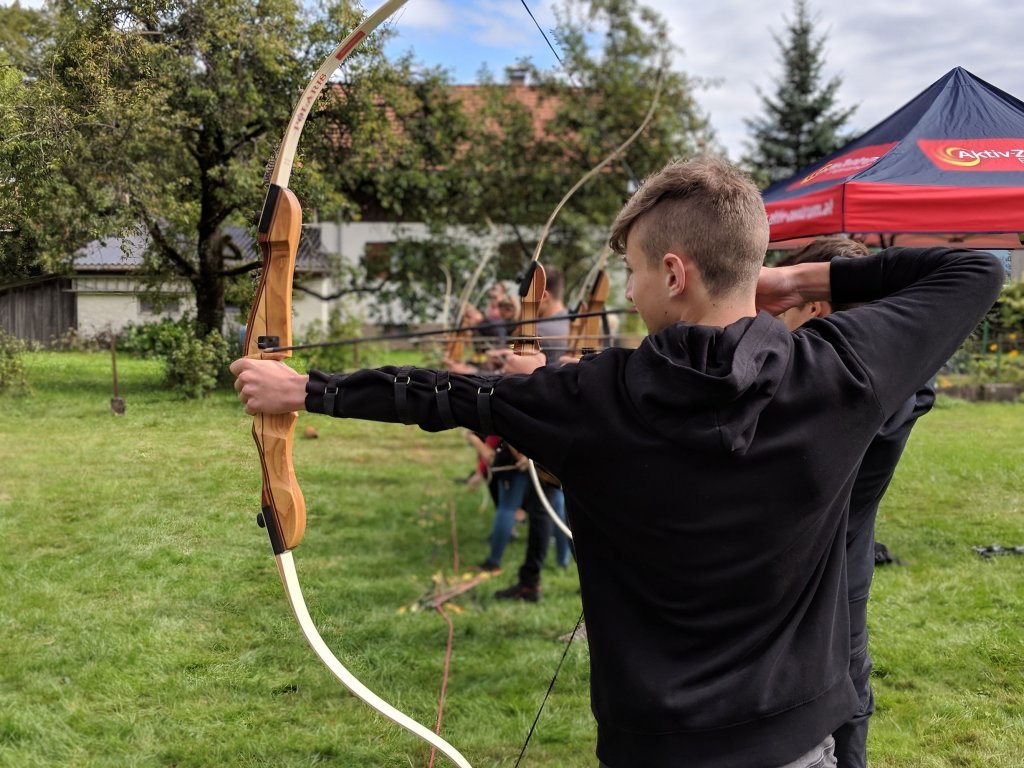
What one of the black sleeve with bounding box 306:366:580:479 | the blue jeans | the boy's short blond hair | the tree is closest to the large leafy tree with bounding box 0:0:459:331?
the black sleeve with bounding box 306:366:580:479

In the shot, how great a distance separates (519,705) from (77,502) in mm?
1764

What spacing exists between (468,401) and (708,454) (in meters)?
0.37

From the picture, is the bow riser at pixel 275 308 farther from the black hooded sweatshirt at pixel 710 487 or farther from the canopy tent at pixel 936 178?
the canopy tent at pixel 936 178

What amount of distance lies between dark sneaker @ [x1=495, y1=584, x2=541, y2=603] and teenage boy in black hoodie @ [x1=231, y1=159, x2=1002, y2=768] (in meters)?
3.16

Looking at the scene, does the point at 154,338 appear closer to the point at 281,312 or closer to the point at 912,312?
the point at 281,312

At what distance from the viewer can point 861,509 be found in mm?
2029

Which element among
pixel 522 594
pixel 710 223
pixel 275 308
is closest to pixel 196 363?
pixel 275 308

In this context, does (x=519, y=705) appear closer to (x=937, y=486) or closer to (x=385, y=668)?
(x=385, y=668)

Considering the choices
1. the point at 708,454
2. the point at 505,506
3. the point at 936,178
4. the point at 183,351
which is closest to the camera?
the point at 708,454

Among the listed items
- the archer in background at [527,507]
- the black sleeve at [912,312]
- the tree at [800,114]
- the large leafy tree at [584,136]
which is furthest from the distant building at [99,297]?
the tree at [800,114]

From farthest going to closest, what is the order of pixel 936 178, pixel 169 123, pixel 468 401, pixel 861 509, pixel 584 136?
pixel 584 136, pixel 936 178, pixel 169 123, pixel 861 509, pixel 468 401

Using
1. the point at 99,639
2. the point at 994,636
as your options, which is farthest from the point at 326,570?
the point at 994,636

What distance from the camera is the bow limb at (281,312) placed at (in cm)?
180

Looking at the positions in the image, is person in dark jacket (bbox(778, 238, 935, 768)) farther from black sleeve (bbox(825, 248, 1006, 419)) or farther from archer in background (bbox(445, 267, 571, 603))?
archer in background (bbox(445, 267, 571, 603))
